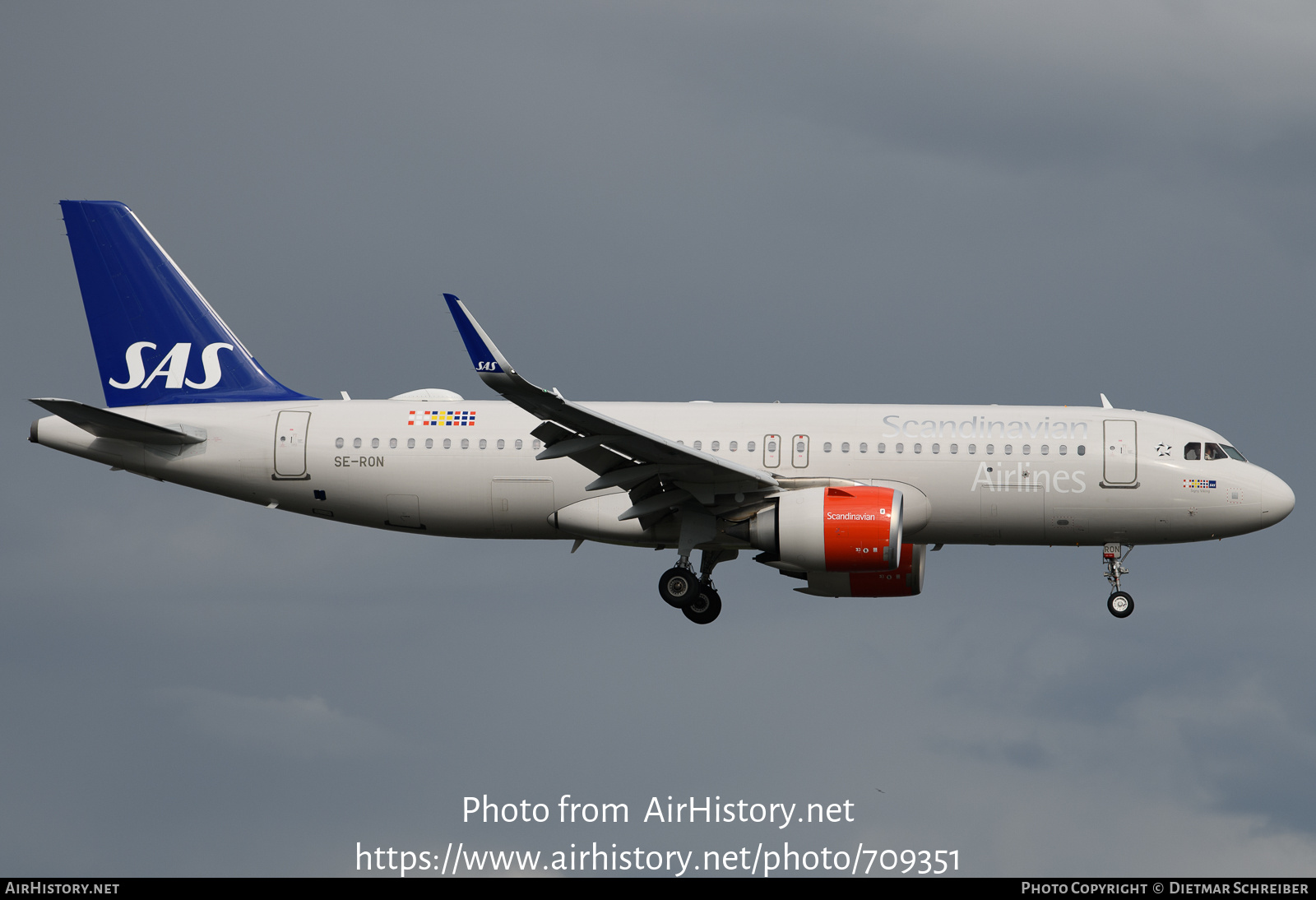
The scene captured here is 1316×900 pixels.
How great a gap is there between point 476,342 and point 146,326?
1272 centimetres

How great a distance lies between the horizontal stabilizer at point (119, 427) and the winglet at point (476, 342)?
9.05 m

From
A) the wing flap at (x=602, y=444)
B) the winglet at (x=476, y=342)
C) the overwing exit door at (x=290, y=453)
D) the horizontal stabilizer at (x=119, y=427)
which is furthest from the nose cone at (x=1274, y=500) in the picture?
the horizontal stabilizer at (x=119, y=427)

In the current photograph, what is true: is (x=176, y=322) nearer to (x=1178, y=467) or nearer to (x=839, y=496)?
(x=839, y=496)

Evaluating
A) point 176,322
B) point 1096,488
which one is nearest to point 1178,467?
point 1096,488

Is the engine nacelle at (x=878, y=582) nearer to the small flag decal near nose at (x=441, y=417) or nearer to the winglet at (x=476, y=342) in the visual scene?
the small flag decal near nose at (x=441, y=417)

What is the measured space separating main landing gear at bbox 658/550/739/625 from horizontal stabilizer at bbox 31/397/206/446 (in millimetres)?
10378

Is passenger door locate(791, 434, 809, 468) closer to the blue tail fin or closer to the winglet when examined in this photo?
the winglet

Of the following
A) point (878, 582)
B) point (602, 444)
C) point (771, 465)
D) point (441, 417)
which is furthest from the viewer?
point (878, 582)

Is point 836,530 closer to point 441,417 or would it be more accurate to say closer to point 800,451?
point 800,451

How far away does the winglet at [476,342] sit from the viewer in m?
21.9

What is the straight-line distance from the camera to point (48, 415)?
96.2 ft

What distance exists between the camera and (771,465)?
27953 millimetres

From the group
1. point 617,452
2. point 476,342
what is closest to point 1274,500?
point 617,452

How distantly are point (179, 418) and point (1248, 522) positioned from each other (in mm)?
22530
